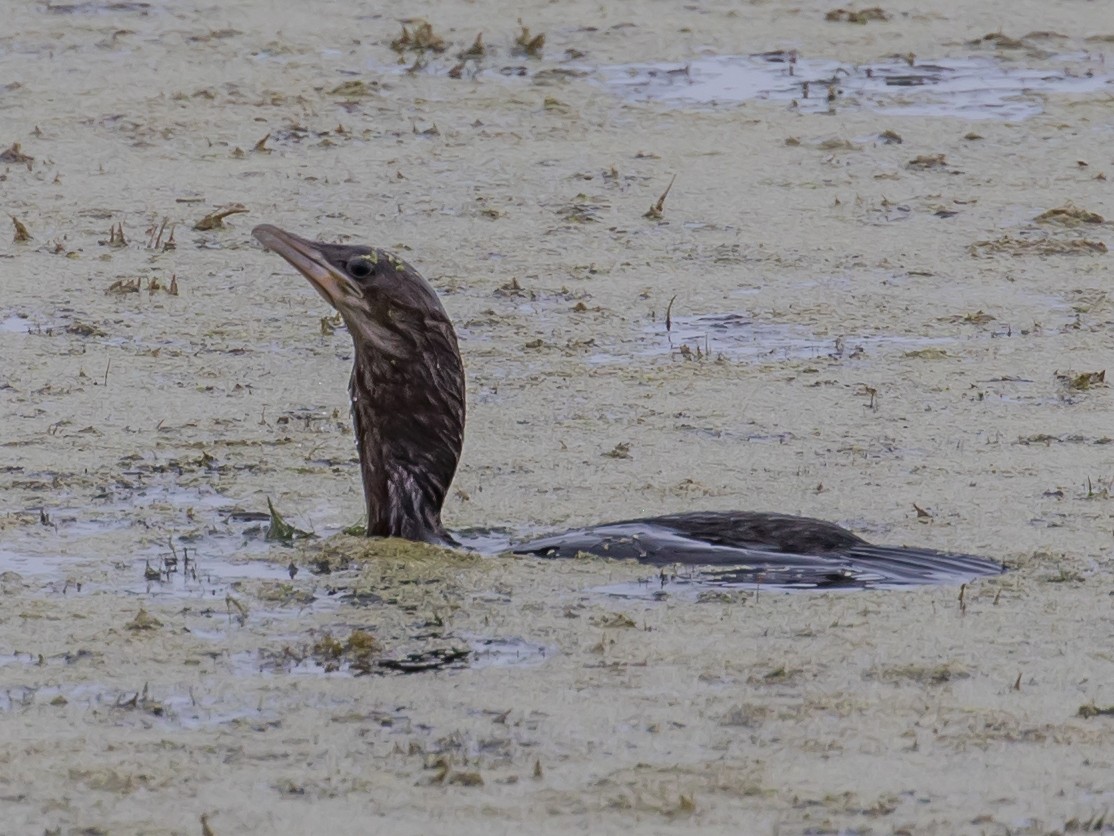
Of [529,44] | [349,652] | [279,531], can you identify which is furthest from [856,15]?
[349,652]

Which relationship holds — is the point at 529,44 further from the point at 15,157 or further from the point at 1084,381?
the point at 1084,381

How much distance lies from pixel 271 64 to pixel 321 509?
6960 millimetres

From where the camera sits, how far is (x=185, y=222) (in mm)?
10609

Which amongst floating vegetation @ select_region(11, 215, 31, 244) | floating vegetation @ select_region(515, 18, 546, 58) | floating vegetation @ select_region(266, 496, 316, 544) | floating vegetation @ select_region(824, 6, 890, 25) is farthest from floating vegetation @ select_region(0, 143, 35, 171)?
floating vegetation @ select_region(824, 6, 890, 25)

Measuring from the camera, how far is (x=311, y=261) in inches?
261

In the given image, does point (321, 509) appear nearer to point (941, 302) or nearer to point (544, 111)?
point (941, 302)

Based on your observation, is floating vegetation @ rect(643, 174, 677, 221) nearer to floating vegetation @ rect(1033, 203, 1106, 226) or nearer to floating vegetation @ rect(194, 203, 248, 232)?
floating vegetation @ rect(1033, 203, 1106, 226)

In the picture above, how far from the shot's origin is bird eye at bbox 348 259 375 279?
258 inches

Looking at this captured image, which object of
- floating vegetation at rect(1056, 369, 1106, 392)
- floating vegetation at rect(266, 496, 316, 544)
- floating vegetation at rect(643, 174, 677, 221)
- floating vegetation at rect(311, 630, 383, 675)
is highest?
floating vegetation at rect(643, 174, 677, 221)

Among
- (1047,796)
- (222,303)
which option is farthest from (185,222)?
(1047,796)

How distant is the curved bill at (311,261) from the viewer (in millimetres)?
6590

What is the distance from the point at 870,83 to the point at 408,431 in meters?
7.74

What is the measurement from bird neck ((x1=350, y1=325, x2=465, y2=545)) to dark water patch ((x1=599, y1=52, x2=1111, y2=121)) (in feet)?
21.6

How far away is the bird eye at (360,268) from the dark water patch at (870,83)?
6.57 meters
